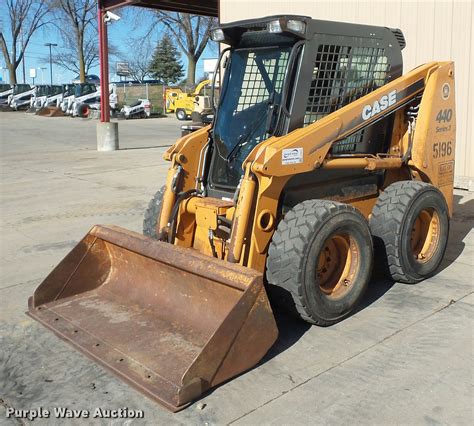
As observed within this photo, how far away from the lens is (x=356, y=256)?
430 centimetres

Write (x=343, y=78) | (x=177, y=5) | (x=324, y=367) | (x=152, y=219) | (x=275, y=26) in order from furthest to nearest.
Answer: (x=177, y=5)
(x=152, y=219)
(x=343, y=78)
(x=275, y=26)
(x=324, y=367)

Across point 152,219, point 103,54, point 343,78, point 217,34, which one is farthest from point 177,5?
point 343,78

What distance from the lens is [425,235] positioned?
5207mm

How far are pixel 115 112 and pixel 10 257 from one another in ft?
103

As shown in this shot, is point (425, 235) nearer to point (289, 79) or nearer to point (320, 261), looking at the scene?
point (320, 261)

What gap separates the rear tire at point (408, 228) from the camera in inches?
186

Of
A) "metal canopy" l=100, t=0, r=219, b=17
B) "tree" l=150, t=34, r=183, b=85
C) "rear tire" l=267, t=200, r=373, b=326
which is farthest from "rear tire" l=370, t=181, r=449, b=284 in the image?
"tree" l=150, t=34, r=183, b=85

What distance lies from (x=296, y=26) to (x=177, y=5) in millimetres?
14134

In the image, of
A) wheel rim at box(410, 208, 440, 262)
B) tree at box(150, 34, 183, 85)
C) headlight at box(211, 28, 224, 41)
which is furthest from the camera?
tree at box(150, 34, 183, 85)

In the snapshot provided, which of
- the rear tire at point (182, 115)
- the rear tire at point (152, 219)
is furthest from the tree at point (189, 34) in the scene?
the rear tire at point (152, 219)

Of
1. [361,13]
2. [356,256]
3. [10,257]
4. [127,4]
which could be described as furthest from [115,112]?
[356,256]

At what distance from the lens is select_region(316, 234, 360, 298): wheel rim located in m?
4.25

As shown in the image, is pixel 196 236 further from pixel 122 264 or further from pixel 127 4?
pixel 127 4

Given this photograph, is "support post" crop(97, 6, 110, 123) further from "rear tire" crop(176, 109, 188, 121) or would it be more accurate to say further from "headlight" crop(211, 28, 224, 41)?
"rear tire" crop(176, 109, 188, 121)
